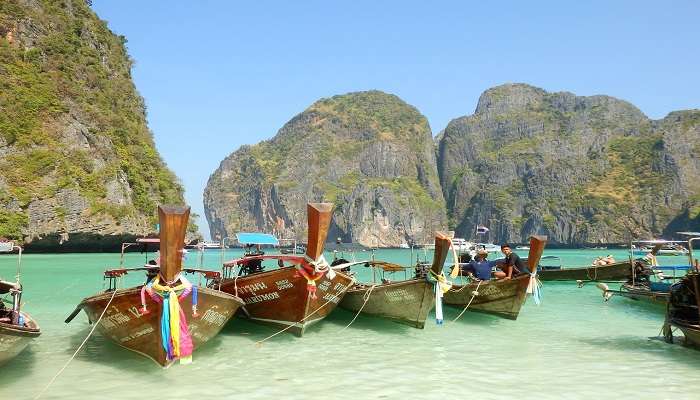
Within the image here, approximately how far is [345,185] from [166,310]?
561 feet

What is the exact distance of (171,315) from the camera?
7.80 m

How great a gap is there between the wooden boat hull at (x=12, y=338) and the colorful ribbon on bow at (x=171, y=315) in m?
1.60

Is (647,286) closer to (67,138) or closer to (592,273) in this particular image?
(592,273)

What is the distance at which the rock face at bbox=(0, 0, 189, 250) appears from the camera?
4609 centimetres

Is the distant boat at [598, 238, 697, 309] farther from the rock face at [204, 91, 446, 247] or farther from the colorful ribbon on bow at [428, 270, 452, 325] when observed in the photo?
the rock face at [204, 91, 446, 247]

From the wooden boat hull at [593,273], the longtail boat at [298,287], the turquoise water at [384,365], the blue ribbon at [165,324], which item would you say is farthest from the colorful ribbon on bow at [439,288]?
the wooden boat hull at [593,273]

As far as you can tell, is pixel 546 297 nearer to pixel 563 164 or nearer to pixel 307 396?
pixel 307 396

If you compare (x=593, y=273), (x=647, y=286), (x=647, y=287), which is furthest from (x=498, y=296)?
(x=593, y=273)

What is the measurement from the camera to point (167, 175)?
64.2 m

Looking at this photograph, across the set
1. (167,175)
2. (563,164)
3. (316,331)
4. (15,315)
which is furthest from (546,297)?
(563,164)

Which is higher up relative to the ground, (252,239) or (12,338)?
(252,239)

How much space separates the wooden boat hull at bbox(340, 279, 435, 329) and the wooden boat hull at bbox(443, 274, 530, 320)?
2125mm

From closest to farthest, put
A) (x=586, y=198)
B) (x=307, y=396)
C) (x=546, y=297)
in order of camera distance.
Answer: (x=307, y=396)
(x=546, y=297)
(x=586, y=198)

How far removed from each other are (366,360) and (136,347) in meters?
3.95
